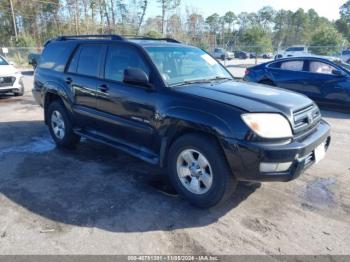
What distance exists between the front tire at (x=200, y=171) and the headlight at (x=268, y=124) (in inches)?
17.0

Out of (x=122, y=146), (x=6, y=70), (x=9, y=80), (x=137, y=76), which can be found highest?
(x=137, y=76)

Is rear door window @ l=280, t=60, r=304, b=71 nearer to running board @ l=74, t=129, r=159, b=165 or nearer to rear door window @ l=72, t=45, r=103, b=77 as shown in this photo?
rear door window @ l=72, t=45, r=103, b=77

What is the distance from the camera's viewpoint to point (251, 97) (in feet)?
12.0

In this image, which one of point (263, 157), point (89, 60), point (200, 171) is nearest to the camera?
point (263, 157)

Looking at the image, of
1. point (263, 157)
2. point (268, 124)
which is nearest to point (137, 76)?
point (268, 124)

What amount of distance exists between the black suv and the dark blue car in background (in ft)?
17.3

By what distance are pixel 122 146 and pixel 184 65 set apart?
1.37 m

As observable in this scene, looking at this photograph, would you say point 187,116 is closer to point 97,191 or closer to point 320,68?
point 97,191

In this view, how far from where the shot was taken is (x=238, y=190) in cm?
412

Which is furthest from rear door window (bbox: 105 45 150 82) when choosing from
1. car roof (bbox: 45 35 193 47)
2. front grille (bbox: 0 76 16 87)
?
front grille (bbox: 0 76 16 87)

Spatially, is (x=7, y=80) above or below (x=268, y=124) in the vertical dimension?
below

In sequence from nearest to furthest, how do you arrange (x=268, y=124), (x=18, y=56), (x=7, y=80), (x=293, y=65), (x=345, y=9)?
(x=268, y=124), (x=293, y=65), (x=7, y=80), (x=18, y=56), (x=345, y=9)

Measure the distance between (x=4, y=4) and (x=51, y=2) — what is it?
576 centimetres

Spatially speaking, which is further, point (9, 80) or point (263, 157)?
point (9, 80)
